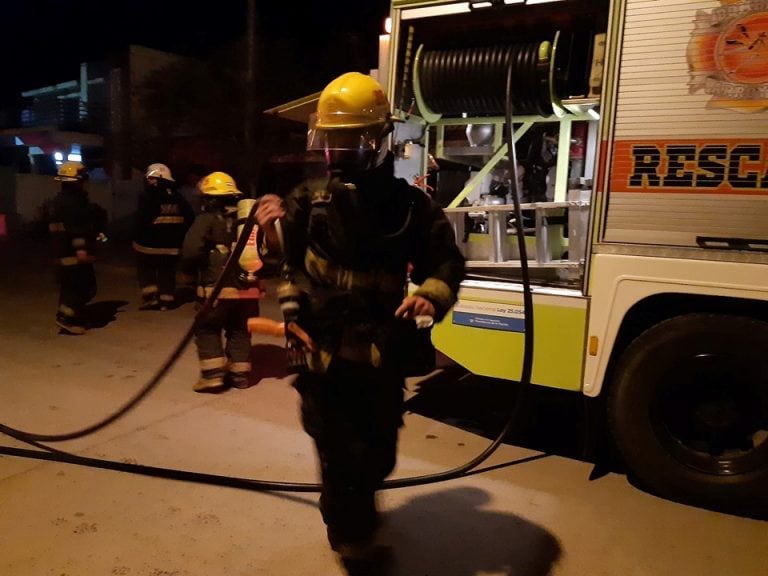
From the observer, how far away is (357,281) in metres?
2.47

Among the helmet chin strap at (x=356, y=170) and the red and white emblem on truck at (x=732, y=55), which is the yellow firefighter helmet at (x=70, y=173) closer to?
the helmet chin strap at (x=356, y=170)

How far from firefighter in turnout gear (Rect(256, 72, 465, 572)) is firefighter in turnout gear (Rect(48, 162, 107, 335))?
5473 mm

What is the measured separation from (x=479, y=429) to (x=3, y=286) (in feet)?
29.2

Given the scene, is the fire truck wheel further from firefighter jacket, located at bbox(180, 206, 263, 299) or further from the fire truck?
firefighter jacket, located at bbox(180, 206, 263, 299)

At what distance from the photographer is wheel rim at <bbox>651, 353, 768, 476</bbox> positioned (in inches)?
133

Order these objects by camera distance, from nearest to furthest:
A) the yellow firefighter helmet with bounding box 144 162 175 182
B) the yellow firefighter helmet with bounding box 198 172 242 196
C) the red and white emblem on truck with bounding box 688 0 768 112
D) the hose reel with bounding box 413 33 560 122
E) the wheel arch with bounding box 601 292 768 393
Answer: the red and white emblem on truck with bounding box 688 0 768 112, the wheel arch with bounding box 601 292 768 393, the hose reel with bounding box 413 33 560 122, the yellow firefighter helmet with bounding box 198 172 242 196, the yellow firefighter helmet with bounding box 144 162 175 182

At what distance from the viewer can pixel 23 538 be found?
10.2 feet

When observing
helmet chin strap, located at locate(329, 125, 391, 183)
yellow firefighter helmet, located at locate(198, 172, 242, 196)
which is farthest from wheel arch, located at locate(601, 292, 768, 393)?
yellow firefighter helmet, located at locate(198, 172, 242, 196)

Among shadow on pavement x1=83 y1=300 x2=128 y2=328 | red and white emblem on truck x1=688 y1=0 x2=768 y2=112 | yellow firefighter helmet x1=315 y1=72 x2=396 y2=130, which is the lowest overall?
shadow on pavement x1=83 y1=300 x2=128 y2=328

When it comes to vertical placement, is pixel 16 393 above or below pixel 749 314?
below

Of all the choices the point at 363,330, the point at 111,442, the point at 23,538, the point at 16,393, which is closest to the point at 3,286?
the point at 16,393

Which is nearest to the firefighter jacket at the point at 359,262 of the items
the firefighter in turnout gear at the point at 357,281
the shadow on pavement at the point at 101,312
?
the firefighter in turnout gear at the point at 357,281

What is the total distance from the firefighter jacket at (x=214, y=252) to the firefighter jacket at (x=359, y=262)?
288cm

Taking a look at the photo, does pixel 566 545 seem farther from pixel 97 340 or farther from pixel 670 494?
pixel 97 340
